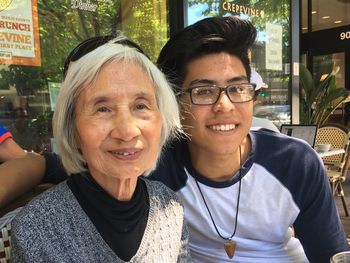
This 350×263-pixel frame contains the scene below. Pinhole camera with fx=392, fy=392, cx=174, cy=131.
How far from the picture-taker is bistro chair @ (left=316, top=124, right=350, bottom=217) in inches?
191

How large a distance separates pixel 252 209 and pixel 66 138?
2.50ft

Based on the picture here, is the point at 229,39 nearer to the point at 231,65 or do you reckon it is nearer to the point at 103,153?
the point at 231,65

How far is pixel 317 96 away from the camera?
635 cm

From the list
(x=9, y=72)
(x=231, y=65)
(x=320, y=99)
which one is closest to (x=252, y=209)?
(x=231, y=65)

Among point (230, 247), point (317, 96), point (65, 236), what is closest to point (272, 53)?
point (317, 96)

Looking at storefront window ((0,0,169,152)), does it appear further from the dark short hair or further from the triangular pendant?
the triangular pendant

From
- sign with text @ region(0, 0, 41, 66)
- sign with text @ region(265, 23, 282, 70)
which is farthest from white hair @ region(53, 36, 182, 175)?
sign with text @ region(265, 23, 282, 70)

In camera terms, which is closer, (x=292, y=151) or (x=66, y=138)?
(x=66, y=138)

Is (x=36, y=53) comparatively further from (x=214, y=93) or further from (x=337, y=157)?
(x=337, y=157)

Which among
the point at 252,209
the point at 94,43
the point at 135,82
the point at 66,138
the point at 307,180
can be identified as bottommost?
the point at 252,209

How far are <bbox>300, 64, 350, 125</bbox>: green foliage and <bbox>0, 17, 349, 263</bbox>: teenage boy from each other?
16.2 ft

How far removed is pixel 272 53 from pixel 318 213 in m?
4.07

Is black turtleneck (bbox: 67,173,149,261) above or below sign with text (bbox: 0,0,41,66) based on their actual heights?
below

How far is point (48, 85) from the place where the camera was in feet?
10.9
